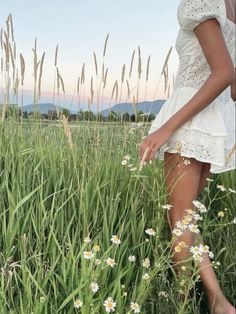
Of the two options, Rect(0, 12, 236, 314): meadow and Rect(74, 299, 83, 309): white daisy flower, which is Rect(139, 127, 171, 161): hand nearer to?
Rect(0, 12, 236, 314): meadow

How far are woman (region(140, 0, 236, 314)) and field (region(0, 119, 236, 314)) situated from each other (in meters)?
0.11

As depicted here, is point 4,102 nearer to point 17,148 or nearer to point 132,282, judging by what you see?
point 17,148

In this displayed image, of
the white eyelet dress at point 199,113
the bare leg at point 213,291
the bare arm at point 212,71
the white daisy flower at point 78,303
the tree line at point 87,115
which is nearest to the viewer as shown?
the white daisy flower at point 78,303

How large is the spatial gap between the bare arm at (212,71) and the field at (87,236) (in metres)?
0.36

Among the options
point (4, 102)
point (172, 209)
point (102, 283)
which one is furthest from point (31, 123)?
point (102, 283)

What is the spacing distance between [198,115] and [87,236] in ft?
2.26

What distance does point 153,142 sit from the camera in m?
2.19

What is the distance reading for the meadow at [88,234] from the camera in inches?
77.8

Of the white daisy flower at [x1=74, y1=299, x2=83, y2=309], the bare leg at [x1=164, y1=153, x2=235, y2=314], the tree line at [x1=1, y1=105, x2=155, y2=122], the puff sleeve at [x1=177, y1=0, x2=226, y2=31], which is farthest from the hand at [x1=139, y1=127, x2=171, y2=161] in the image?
the tree line at [x1=1, y1=105, x2=155, y2=122]

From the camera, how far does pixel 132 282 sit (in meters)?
2.31

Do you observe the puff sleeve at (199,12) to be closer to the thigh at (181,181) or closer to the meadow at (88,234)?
the thigh at (181,181)

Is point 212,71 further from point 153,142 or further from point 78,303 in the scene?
point 78,303

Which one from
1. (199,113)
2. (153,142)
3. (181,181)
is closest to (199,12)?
(199,113)

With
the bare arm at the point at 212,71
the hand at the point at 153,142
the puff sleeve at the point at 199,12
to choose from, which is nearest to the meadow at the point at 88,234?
the hand at the point at 153,142
